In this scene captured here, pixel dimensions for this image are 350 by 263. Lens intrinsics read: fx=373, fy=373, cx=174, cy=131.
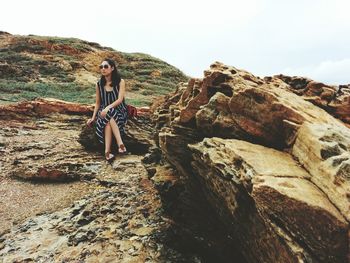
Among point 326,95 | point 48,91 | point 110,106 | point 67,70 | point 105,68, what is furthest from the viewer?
point 67,70

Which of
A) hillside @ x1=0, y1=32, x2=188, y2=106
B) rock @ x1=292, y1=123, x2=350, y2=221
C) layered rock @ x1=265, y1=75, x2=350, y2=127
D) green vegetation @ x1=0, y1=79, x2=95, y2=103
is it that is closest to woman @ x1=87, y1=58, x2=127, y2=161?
layered rock @ x1=265, y1=75, x2=350, y2=127

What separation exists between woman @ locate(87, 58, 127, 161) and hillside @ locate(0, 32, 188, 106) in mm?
9839

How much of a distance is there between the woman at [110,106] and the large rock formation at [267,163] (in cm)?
300

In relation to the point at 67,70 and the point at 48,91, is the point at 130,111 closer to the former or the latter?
the point at 48,91

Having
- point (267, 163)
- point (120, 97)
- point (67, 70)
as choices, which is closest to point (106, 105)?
point (120, 97)

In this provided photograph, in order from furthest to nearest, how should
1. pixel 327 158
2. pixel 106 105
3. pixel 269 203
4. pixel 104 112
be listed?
1. pixel 106 105
2. pixel 104 112
3. pixel 327 158
4. pixel 269 203

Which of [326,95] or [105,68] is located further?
[105,68]

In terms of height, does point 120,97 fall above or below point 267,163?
below

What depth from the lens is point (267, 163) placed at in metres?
4.12

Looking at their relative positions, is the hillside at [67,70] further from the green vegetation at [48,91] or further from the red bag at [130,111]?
the red bag at [130,111]

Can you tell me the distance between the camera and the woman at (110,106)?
9.07 metres

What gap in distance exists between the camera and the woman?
907cm

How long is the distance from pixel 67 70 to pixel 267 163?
2727 centimetres

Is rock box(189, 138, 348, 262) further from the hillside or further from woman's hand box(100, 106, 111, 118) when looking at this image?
the hillside
